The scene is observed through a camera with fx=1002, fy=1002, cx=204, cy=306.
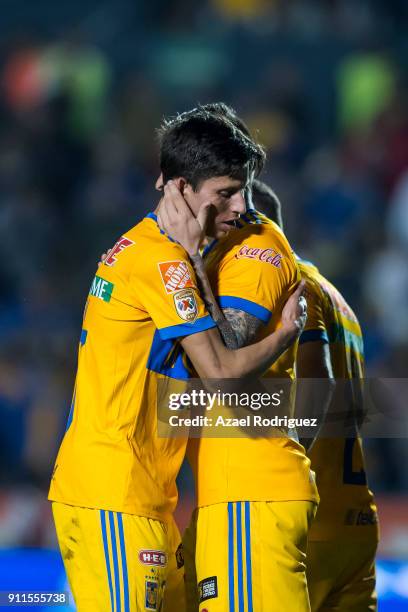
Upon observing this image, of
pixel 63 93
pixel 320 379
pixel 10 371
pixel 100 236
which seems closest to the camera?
pixel 320 379

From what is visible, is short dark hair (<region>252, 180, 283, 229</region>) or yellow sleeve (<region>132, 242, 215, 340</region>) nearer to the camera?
yellow sleeve (<region>132, 242, 215, 340</region>)

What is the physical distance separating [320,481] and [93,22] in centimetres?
753

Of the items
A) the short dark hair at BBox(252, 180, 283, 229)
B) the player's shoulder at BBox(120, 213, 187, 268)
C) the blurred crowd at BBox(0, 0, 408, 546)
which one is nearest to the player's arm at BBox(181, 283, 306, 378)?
the player's shoulder at BBox(120, 213, 187, 268)

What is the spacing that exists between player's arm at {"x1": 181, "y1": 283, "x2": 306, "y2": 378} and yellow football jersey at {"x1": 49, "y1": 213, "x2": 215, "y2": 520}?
1.5 inches

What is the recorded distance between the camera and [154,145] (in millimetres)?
9453

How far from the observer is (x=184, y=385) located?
119 inches

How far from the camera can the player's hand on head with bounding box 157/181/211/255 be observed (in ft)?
9.73

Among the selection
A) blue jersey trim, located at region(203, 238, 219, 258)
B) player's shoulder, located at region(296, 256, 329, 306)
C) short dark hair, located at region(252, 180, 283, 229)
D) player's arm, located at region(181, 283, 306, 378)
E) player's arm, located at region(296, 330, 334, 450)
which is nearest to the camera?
player's arm, located at region(181, 283, 306, 378)

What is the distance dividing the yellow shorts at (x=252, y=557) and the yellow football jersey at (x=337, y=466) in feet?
1.87

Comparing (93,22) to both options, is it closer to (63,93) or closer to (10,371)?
(63,93)

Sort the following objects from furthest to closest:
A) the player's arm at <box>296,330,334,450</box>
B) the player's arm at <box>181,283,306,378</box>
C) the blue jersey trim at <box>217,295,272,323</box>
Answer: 1. the player's arm at <box>296,330,334,450</box>
2. the blue jersey trim at <box>217,295,272,323</box>
3. the player's arm at <box>181,283,306,378</box>

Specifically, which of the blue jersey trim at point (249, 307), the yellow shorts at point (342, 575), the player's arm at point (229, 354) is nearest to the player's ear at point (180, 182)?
the blue jersey trim at point (249, 307)

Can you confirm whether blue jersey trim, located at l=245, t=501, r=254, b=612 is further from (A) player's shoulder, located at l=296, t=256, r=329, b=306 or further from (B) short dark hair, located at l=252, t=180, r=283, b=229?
(B) short dark hair, located at l=252, t=180, r=283, b=229

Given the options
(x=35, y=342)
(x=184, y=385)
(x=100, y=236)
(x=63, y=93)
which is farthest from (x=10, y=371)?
(x=184, y=385)
